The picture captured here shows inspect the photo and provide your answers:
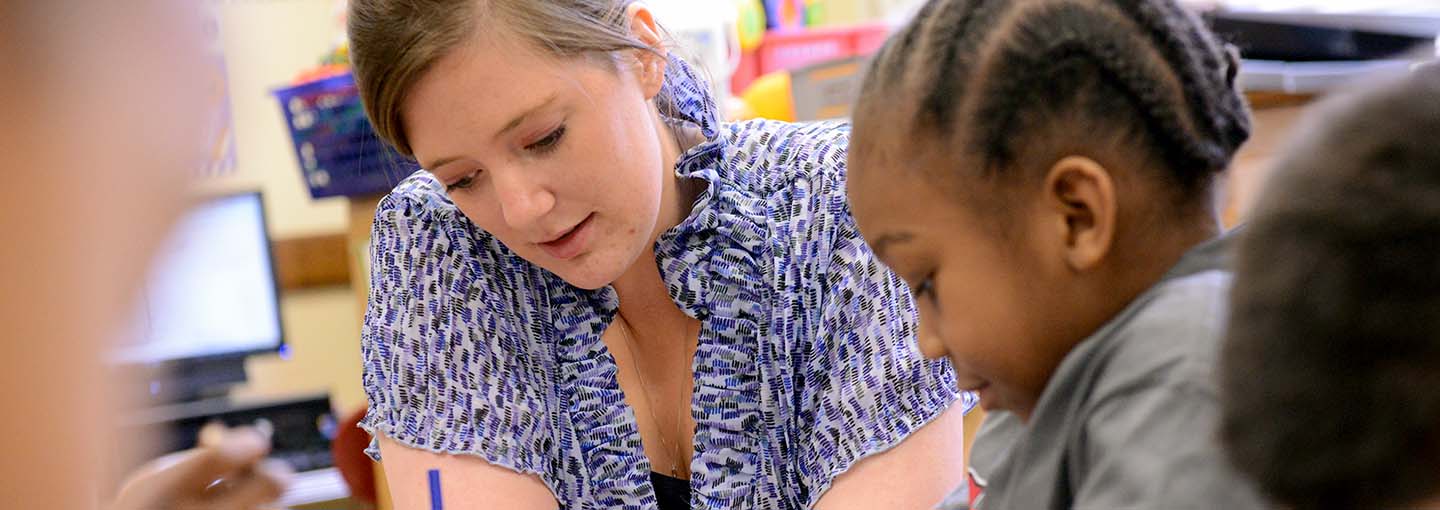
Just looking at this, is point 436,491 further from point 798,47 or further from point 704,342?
point 798,47

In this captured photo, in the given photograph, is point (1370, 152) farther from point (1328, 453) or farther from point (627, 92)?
point (627, 92)

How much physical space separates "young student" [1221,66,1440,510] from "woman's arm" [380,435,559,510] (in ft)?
2.51

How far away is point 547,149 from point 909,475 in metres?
0.41

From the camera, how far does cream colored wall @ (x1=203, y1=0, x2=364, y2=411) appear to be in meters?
3.52

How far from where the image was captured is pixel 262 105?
3.50 m

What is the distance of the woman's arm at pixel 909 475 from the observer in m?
1.11

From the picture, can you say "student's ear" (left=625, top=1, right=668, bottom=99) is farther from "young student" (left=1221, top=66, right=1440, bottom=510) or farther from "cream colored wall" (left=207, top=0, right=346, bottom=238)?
"cream colored wall" (left=207, top=0, right=346, bottom=238)

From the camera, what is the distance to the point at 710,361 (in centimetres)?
122

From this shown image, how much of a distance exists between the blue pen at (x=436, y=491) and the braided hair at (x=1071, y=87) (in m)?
0.61

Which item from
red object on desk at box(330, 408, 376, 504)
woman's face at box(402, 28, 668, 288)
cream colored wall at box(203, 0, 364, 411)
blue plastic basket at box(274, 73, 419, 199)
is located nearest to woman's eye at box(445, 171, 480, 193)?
woman's face at box(402, 28, 668, 288)

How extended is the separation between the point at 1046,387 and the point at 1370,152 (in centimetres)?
27

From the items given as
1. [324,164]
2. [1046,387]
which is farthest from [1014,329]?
[324,164]

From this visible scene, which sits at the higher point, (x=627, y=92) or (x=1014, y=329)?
(x=627, y=92)

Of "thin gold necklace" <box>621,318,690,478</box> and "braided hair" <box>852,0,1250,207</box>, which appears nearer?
"braided hair" <box>852,0,1250,207</box>
